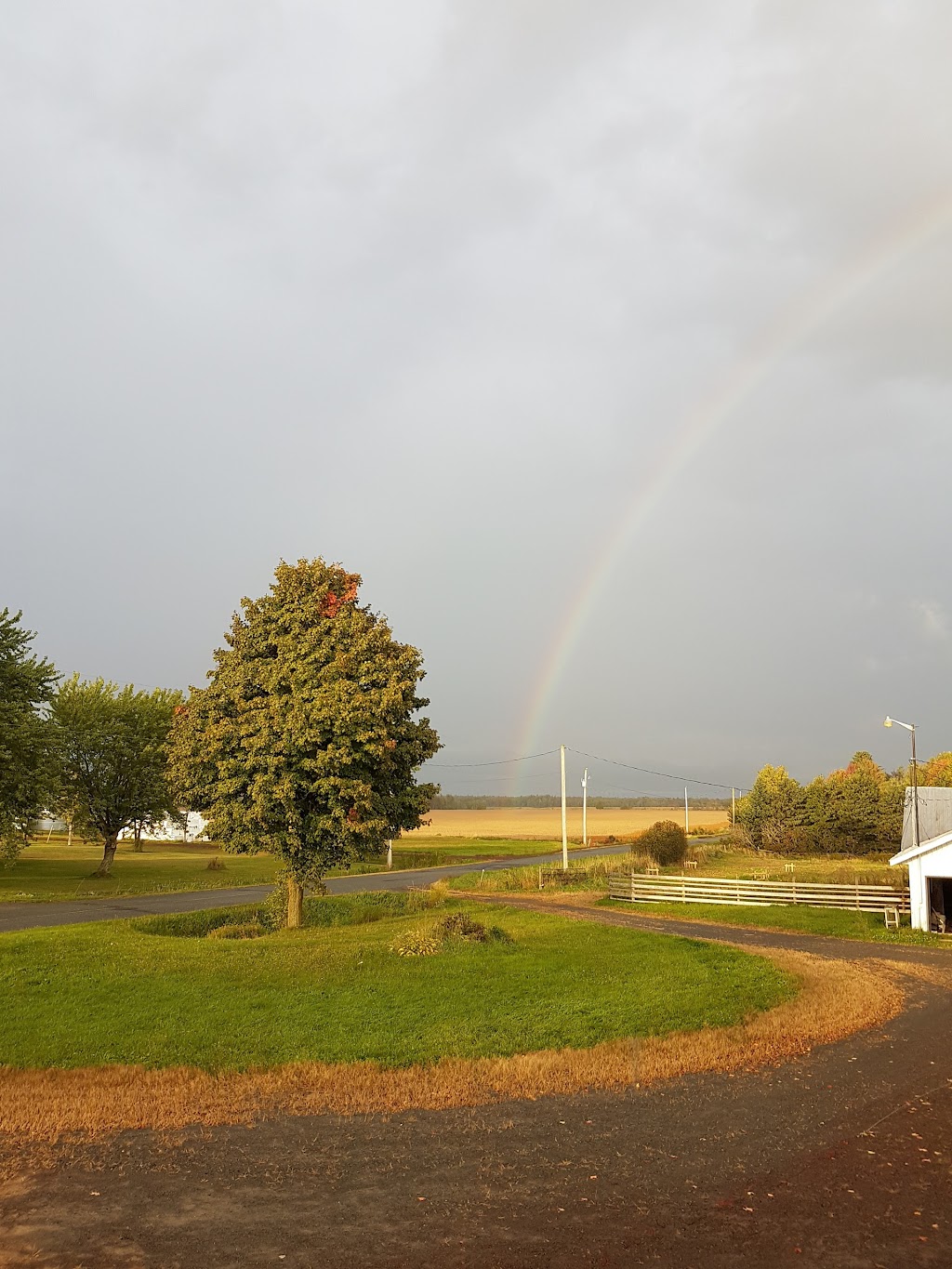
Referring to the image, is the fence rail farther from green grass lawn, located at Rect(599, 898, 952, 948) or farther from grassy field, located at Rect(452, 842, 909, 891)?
grassy field, located at Rect(452, 842, 909, 891)

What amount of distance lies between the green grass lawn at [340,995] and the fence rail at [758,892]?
16.0 metres

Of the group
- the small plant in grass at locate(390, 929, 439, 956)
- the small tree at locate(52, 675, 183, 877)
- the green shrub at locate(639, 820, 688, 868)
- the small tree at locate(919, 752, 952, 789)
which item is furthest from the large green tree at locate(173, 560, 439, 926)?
the small tree at locate(919, 752, 952, 789)

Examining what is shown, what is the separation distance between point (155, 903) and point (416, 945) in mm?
24078

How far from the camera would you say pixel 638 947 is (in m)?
26.9

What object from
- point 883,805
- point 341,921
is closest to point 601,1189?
point 341,921

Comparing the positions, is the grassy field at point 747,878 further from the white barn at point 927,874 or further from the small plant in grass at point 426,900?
the small plant in grass at point 426,900

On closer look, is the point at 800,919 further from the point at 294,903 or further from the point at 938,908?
the point at 294,903

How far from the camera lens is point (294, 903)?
103 ft

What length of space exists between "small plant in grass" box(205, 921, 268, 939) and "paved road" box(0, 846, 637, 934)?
6096mm

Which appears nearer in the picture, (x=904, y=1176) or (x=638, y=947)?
(x=904, y=1176)

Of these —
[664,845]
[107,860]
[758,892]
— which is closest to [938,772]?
[664,845]

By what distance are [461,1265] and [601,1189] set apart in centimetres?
232

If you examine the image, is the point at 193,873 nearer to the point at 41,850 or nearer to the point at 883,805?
the point at 41,850

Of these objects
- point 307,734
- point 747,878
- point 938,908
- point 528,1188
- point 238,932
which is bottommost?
point 747,878
